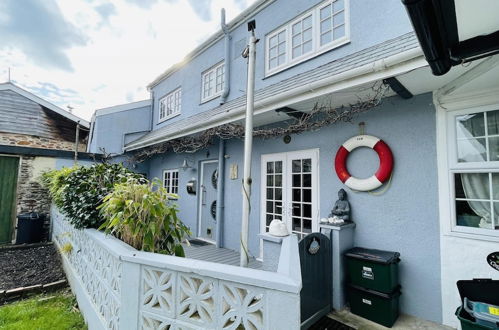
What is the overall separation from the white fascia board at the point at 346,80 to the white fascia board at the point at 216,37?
11.5 feet

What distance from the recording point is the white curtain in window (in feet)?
9.70

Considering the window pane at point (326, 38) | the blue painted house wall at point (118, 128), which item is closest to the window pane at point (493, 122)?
the window pane at point (326, 38)

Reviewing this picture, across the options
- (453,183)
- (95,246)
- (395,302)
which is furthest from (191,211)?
(453,183)

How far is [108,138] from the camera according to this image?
10.4 meters

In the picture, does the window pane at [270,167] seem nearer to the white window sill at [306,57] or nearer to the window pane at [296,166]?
the window pane at [296,166]

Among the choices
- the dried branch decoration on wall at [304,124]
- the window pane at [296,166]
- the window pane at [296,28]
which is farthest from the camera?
the window pane at [296,28]

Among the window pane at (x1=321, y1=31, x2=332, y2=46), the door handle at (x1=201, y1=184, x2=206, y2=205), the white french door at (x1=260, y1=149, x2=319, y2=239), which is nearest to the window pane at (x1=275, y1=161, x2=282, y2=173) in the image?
the white french door at (x1=260, y1=149, x2=319, y2=239)

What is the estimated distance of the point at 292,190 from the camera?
499 centimetres

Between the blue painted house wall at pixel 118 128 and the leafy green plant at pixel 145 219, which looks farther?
the blue painted house wall at pixel 118 128

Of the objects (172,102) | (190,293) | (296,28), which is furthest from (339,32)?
(172,102)

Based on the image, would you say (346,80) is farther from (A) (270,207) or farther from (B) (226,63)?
(B) (226,63)

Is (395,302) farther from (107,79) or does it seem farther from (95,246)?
(107,79)

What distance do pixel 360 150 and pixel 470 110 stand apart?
147 cm

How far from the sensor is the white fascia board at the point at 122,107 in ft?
33.9
